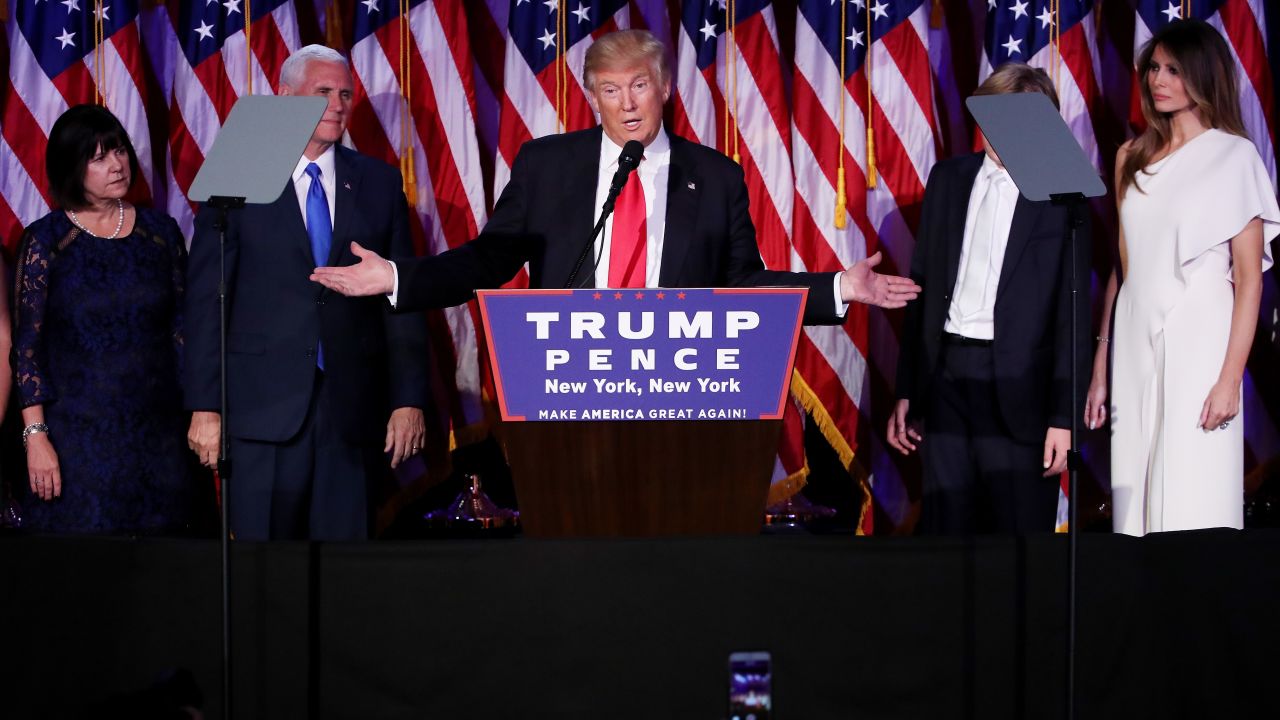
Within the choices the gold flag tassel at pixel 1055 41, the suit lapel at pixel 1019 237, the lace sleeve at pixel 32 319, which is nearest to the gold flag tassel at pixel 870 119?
the gold flag tassel at pixel 1055 41

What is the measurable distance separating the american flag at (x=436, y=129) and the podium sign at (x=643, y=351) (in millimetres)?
1981

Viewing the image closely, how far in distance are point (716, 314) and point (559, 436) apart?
0.43 meters

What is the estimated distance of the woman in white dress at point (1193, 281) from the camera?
12.2ft

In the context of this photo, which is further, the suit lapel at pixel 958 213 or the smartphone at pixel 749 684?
the suit lapel at pixel 958 213

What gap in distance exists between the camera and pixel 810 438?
16.9 ft

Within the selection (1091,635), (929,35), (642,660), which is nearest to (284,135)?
(642,660)

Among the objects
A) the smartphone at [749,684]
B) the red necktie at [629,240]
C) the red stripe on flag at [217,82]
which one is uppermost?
the red stripe on flag at [217,82]

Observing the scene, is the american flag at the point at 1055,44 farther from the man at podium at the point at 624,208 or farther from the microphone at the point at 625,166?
the microphone at the point at 625,166

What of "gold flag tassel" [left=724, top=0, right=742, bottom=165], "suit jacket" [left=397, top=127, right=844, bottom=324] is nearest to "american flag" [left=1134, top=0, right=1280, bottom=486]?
"gold flag tassel" [left=724, top=0, right=742, bottom=165]

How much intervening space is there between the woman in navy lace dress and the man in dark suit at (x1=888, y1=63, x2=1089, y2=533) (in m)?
2.26

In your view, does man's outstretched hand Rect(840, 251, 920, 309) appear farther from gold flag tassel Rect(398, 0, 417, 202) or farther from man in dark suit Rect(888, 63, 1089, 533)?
gold flag tassel Rect(398, 0, 417, 202)

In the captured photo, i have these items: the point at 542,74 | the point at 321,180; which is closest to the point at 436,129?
the point at 542,74

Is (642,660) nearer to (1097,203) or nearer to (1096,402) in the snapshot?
(1096,402)

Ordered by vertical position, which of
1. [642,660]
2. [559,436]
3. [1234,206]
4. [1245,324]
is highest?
[1234,206]
